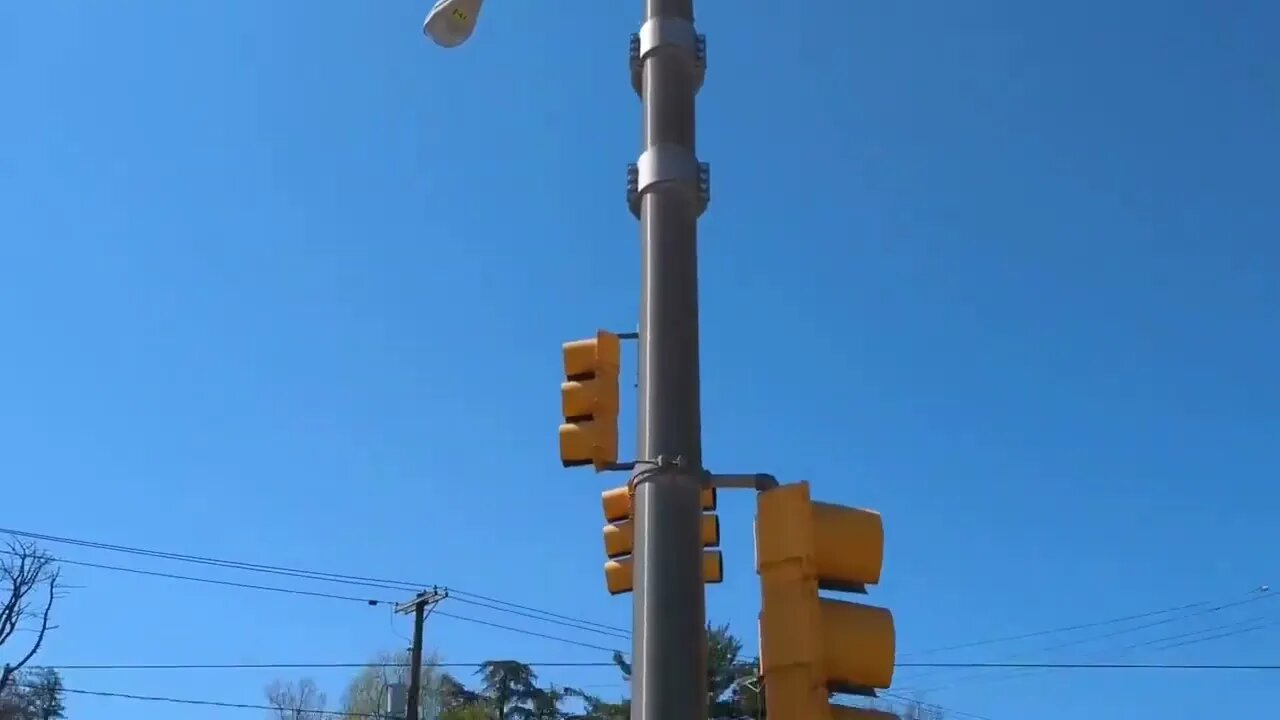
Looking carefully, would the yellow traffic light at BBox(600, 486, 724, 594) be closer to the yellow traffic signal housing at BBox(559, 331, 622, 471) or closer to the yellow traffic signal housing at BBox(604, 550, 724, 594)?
the yellow traffic signal housing at BBox(604, 550, 724, 594)

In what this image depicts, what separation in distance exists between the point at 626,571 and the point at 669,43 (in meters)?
2.68

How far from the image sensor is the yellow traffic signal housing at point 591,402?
6562mm

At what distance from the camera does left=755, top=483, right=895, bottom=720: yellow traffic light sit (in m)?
5.64

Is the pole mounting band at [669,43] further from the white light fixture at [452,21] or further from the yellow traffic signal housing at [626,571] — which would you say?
the yellow traffic signal housing at [626,571]

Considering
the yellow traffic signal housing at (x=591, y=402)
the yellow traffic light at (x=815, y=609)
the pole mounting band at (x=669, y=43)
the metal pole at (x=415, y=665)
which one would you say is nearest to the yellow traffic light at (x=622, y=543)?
the yellow traffic signal housing at (x=591, y=402)

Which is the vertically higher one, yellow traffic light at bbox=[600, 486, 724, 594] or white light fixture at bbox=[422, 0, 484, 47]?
white light fixture at bbox=[422, 0, 484, 47]

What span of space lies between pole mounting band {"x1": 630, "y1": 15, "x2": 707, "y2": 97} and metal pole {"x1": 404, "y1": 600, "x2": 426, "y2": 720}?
30449 mm

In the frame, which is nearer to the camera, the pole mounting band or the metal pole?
the pole mounting band

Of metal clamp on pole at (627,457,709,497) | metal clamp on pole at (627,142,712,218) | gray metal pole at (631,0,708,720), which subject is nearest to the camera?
gray metal pole at (631,0,708,720)

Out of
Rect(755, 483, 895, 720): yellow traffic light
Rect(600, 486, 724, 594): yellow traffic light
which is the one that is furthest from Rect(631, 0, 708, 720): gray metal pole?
Rect(600, 486, 724, 594): yellow traffic light

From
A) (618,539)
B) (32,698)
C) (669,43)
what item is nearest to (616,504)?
(618,539)

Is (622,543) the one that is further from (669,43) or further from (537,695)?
Result: (537,695)

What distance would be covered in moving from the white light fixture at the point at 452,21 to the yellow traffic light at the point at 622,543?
265 cm

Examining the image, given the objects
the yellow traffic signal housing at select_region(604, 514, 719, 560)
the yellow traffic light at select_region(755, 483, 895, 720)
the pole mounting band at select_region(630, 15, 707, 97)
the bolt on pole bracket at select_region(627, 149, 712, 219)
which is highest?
the pole mounting band at select_region(630, 15, 707, 97)
